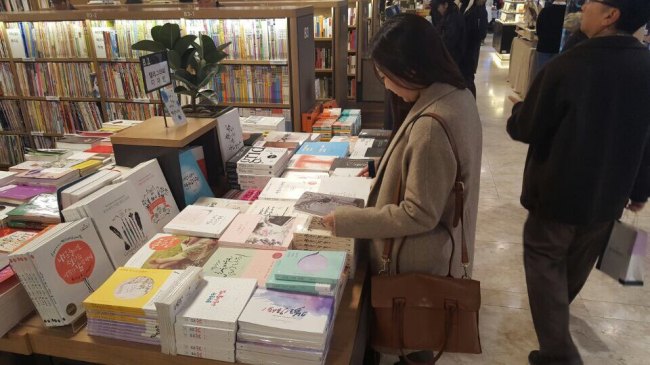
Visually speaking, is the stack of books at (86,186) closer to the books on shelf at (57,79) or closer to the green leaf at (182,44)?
the green leaf at (182,44)

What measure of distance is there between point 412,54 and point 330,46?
5020mm

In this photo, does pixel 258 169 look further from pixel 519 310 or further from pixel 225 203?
pixel 519 310

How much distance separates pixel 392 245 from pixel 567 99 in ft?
3.11

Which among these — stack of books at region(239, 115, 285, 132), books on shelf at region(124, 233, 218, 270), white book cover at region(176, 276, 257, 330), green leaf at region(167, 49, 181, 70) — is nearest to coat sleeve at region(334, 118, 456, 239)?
white book cover at region(176, 276, 257, 330)

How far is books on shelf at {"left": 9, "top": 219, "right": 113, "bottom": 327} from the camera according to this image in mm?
1361

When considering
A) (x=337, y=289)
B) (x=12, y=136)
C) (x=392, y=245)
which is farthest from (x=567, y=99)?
(x=12, y=136)

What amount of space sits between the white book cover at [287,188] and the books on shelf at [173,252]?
1.35ft

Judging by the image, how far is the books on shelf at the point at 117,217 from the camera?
5.12ft

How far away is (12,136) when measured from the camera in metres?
5.02

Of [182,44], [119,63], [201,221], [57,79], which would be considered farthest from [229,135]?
[57,79]

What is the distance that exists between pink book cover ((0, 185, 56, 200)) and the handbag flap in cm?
158

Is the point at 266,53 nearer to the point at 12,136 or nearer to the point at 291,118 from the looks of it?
the point at 291,118

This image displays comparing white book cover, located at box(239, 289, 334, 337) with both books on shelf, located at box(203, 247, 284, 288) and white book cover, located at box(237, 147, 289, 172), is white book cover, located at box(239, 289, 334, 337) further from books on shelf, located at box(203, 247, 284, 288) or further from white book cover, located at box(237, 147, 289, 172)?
white book cover, located at box(237, 147, 289, 172)

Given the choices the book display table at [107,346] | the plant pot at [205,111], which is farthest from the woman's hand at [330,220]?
the plant pot at [205,111]
